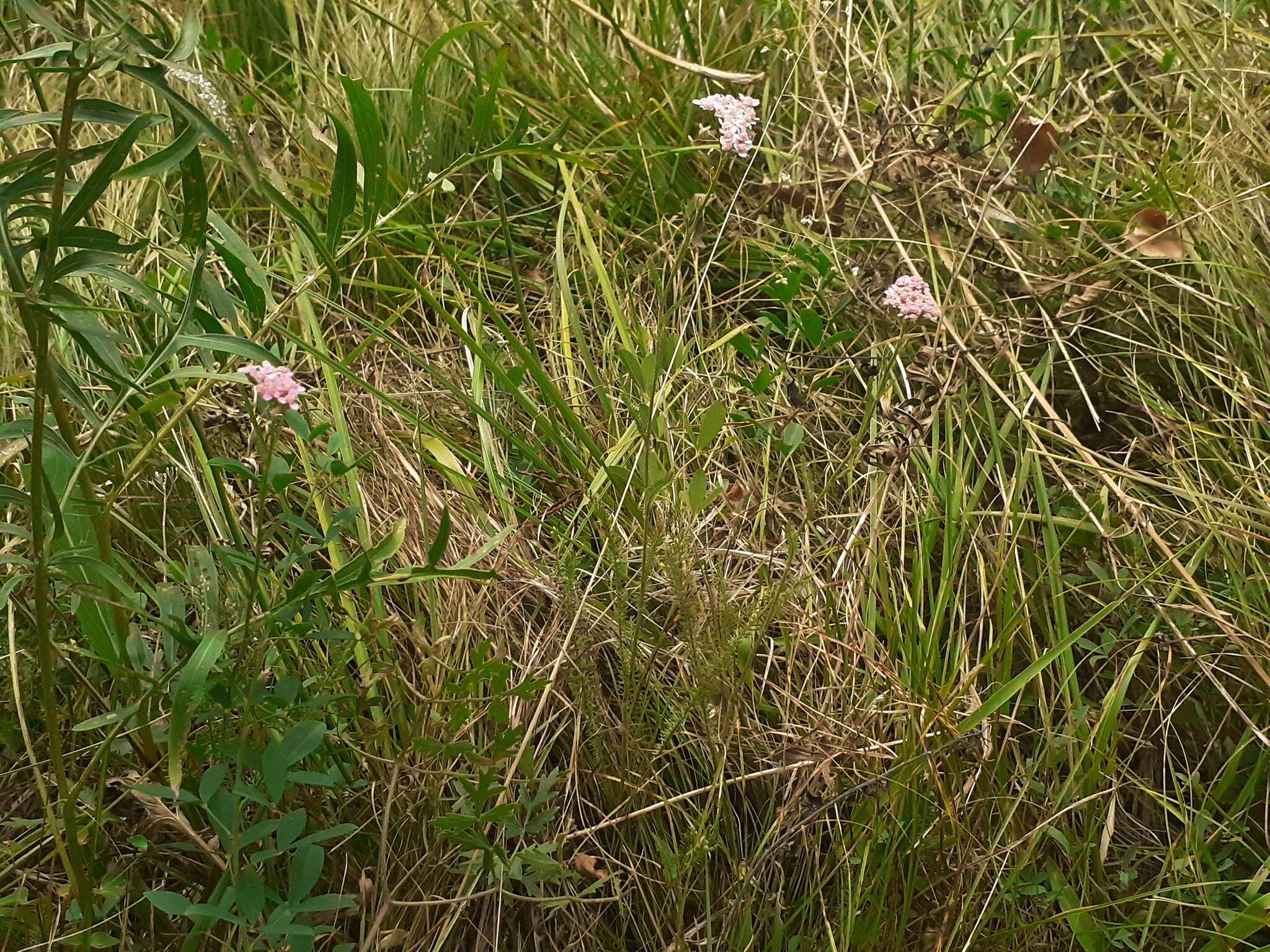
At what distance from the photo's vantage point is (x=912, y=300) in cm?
145

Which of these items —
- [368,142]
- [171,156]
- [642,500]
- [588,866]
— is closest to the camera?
[171,156]

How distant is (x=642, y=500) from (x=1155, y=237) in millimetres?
911

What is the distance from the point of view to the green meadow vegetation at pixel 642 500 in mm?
1223

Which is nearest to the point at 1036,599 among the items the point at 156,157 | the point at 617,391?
the point at 617,391

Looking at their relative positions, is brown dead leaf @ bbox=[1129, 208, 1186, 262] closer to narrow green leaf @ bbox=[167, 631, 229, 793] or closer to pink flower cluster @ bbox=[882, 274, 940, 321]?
pink flower cluster @ bbox=[882, 274, 940, 321]

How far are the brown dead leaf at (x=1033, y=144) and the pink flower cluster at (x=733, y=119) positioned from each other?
0.53 m

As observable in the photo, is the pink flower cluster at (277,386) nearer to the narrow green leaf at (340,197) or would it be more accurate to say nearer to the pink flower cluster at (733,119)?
the narrow green leaf at (340,197)

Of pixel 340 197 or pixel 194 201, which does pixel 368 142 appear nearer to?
pixel 340 197

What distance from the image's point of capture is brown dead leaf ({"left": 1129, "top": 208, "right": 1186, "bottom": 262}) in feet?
5.96

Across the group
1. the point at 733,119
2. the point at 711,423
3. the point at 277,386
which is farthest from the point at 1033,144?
the point at 277,386

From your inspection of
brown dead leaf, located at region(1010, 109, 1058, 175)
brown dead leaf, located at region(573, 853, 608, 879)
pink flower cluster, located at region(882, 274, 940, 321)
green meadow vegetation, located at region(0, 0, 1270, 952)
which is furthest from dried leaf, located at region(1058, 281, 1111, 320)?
brown dead leaf, located at region(573, 853, 608, 879)

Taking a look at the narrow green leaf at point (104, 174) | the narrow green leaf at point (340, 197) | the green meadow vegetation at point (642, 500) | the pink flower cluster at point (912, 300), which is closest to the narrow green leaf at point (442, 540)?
the green meadow vegetation at point (642, 500)

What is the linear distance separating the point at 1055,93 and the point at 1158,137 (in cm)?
37

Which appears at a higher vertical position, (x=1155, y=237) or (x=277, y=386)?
(x=277, y=386)
